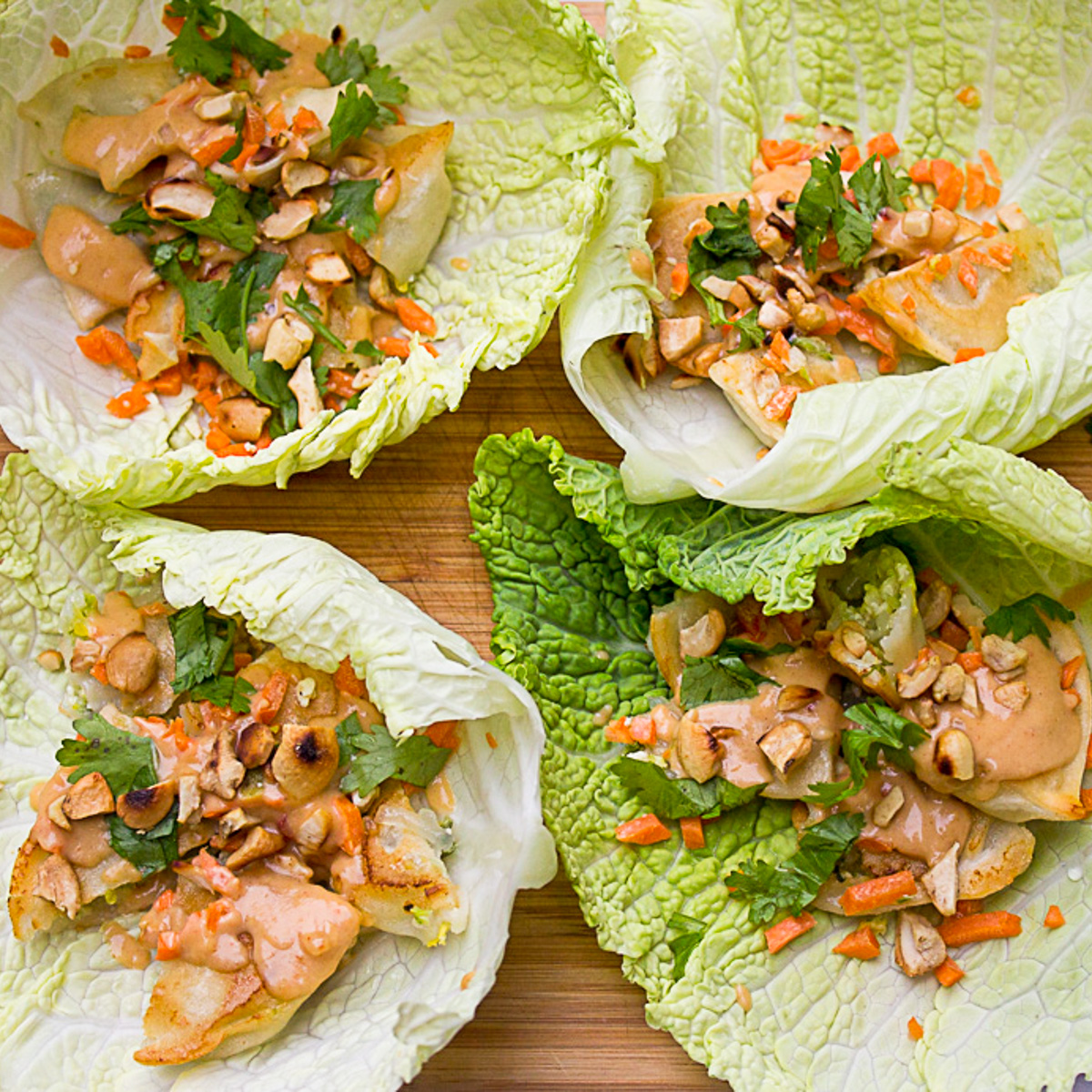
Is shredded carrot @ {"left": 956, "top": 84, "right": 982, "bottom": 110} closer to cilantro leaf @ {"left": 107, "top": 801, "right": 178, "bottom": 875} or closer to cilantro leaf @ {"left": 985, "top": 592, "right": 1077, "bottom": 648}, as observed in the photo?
cilantro leaf @ {"left": 985, "top": 592, "right": 1077, "bottom": 648}

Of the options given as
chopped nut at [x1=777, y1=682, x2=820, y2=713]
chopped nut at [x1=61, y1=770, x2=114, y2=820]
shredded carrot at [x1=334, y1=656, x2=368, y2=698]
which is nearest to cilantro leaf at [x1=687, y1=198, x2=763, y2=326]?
chopped nut at [x1=777, y1=682, x2=820, y2=713]

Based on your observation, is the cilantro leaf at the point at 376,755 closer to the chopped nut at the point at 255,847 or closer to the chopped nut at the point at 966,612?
the chopped nut at the point at 255,847

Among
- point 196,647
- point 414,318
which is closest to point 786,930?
point 196,647

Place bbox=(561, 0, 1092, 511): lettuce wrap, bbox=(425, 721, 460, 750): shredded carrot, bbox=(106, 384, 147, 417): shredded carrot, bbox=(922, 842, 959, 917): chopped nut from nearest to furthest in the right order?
bbox=(561, 0, 1092, 511): lettuce wrap
bbox=(922, 842, 959, 917): chopped nut
bbox=(425, 721, 460, 750): shredded carrot
bbox=(106, 384, 147, 417): shredded carrot

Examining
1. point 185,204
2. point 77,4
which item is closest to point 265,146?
point 185,204

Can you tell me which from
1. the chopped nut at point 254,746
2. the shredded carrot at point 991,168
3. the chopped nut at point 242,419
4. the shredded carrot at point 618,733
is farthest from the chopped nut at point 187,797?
the shredded carrot at point 991,168

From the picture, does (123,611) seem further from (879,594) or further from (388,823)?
(879,594)
